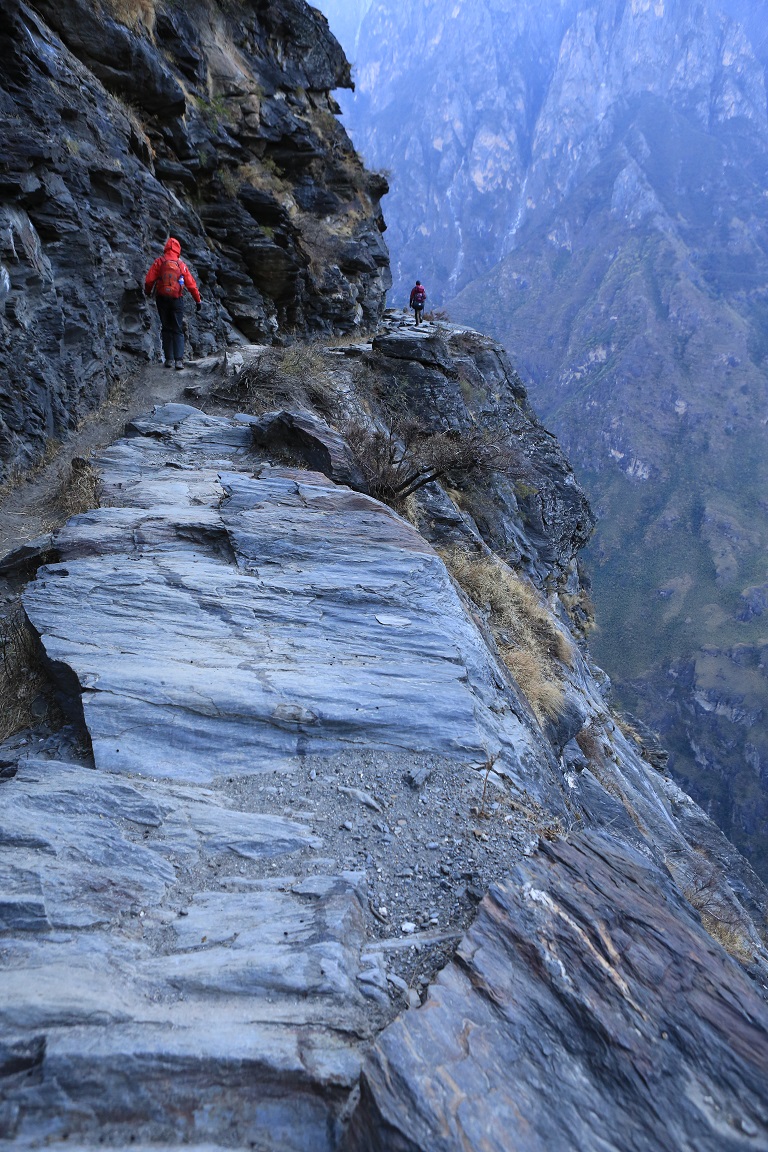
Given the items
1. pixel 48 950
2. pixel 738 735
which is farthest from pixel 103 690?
pixel 738 735

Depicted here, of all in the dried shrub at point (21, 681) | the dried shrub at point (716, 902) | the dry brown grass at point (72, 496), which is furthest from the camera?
the dried shrub at point (716, 902)

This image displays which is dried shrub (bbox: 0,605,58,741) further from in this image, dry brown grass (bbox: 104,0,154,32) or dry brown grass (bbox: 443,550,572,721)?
dry brown grass (bbox: 104,0,154,32)

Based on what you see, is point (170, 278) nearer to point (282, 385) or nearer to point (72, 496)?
point (282, 385)

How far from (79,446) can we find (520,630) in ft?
23.9

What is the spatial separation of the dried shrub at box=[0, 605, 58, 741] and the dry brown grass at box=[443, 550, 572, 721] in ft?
15.8

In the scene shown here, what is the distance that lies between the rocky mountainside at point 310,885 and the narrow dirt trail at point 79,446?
31.7 inches

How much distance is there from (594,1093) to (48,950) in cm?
231

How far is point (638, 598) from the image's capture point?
112 meters

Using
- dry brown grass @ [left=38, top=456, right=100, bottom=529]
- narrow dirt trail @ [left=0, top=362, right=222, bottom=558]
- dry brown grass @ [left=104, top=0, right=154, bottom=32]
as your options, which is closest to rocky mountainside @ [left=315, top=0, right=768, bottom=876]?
narrow dirt trail @ [left=0, top=362, right=222, bottom=558]

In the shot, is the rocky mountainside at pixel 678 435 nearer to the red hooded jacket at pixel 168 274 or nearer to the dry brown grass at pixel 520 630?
the dry brown grass at pixel 520 630

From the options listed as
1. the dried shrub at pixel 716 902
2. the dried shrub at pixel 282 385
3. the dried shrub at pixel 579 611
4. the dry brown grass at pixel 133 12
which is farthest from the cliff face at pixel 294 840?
the dried shrub at pixel 579 611

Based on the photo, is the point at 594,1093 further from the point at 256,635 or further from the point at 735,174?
the point at 735,174

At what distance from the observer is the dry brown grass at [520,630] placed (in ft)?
27.5

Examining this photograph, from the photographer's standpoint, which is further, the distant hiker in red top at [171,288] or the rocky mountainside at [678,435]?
the rocky mountainside at [678,435]
